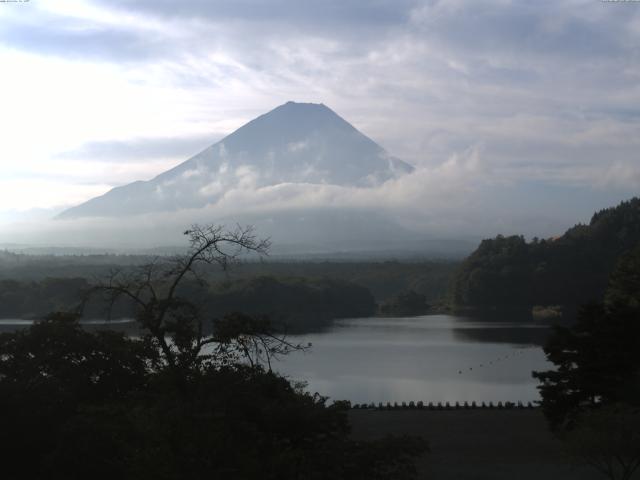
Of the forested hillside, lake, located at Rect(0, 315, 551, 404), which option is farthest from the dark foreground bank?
the forested hillside

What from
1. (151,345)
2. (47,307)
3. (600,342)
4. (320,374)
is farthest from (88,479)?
(47,307)

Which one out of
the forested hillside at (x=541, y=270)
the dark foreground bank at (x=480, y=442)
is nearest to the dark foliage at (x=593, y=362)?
the dark foreground bank at (x=480, y=442)

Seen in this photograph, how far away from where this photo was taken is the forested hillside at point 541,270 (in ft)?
170

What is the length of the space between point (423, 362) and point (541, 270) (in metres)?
27.0

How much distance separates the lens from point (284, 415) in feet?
22.0

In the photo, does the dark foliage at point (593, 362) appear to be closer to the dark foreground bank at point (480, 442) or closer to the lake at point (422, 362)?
the dark foreground bank at point (480, 442)

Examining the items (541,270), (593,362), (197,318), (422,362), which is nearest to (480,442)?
(593,362)

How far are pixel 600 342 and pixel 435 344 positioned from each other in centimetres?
2096

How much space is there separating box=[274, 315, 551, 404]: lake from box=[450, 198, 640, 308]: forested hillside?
1013 cm

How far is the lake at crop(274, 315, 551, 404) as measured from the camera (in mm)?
21094

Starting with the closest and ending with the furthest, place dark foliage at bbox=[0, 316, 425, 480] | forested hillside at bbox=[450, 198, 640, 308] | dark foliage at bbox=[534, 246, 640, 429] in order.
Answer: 1. dark foliage at bbox=[0, 316, 425, 480]
2. dark foliage at bbox=[534, 246, 640, 429]
3. forested hillside at bbox=[450, 198, 640, 308]

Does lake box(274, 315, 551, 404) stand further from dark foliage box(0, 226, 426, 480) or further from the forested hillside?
the forested hillside

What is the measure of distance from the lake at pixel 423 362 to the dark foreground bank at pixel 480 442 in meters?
2.86

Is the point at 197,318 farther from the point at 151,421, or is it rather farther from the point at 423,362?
the point at 423,362
